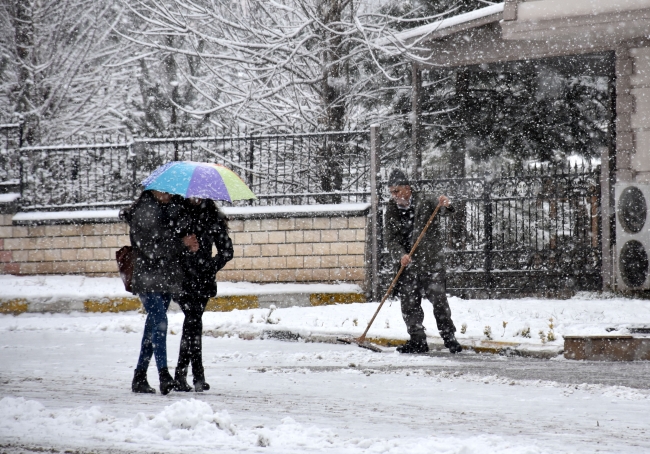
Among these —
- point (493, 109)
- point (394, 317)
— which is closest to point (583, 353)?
point (394, 317)

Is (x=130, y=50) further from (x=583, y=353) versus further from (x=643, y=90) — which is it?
(x=583, y=353)

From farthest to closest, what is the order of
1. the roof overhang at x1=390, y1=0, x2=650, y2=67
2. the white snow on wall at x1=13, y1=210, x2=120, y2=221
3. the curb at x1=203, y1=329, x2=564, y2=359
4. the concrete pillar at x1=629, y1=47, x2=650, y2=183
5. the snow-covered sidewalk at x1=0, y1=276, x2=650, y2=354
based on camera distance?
the white snow on wall at x1=13, y1=210, x2=120, y2=221
the concrete pillar at x1=629, y1=47, x2=650, y2=183
the roof overhang at x1=390, y1=0, x2=650, y2=67
the snow-covered sidewalk at x1=0, y1=276, x2=650, y2=354
the curb at x1=203, y1=329, x2=564, y2=359

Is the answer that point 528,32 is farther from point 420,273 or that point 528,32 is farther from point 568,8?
point 420,273

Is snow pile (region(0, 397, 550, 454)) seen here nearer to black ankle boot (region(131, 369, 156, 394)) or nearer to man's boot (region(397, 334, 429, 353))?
black ankle boot (region(131, 369, 156, 394))

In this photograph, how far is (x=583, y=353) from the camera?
8.16 metres

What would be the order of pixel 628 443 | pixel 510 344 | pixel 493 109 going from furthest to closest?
pixel 493 109
pixel 510 344
pixel 628 443

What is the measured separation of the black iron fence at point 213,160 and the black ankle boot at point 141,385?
6.90m

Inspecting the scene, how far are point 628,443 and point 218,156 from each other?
9759 millimetres

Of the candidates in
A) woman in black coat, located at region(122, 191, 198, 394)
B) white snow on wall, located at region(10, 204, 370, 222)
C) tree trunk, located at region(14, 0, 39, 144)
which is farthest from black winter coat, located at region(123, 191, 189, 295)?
tree trunk, located at region(14, 0, 39, 144)

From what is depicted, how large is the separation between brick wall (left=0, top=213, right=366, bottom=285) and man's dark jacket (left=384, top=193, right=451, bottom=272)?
3713 millimetres

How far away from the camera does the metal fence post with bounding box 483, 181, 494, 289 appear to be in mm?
12742

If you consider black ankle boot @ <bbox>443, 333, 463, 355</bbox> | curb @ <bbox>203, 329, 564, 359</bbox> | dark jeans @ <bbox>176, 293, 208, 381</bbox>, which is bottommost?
curb @ <bbox>203, 329, 564, 359</bbox>

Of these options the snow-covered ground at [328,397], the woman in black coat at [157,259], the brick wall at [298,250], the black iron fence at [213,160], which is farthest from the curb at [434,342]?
the woman in black coat at [157,259]

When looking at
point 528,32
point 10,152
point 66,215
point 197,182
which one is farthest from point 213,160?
point 197,182
